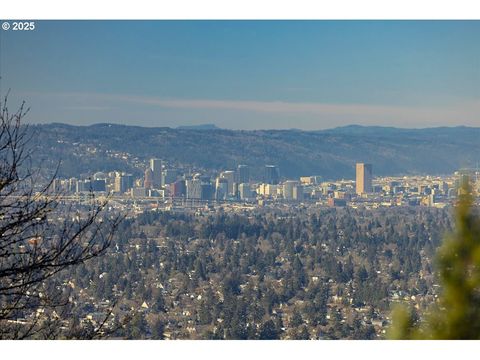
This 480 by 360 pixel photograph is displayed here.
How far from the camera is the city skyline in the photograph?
19.2m

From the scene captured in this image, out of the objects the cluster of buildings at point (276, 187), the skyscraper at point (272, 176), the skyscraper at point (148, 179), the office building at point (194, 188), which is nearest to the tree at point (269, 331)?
the cluster of buildings at point (276, 187)

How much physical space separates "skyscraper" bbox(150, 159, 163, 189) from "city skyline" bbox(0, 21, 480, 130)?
201 cm

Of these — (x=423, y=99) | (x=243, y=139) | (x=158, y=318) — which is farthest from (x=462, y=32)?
(x=158, y=318)

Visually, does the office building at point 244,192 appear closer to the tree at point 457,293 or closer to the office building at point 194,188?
the office building at point 194,188

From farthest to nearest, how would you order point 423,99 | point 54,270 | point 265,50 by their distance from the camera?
point 423,99 < point 265,50 < point 54,270

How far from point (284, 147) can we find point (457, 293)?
18390 millimetres

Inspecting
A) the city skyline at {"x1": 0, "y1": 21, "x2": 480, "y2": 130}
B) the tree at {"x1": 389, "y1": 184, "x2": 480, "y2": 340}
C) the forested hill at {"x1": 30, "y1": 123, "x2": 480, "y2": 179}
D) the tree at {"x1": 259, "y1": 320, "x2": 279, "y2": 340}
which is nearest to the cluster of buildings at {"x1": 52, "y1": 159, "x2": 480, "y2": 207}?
the forested hill at {"x1": 30, "y1": 123, "x2": 480, "y2": 179}

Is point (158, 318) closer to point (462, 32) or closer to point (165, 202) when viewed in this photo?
point (165, 202)

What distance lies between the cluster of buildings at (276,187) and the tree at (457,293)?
1251cm

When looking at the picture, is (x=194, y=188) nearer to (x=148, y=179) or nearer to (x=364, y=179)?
(x=148, y=179)

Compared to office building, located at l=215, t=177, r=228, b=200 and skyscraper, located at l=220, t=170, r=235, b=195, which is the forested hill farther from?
office building, located at l=215, t=177, r=228, b=200

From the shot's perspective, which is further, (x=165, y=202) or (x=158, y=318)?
(x=165, y=202)

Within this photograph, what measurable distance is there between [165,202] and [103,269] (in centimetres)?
319
